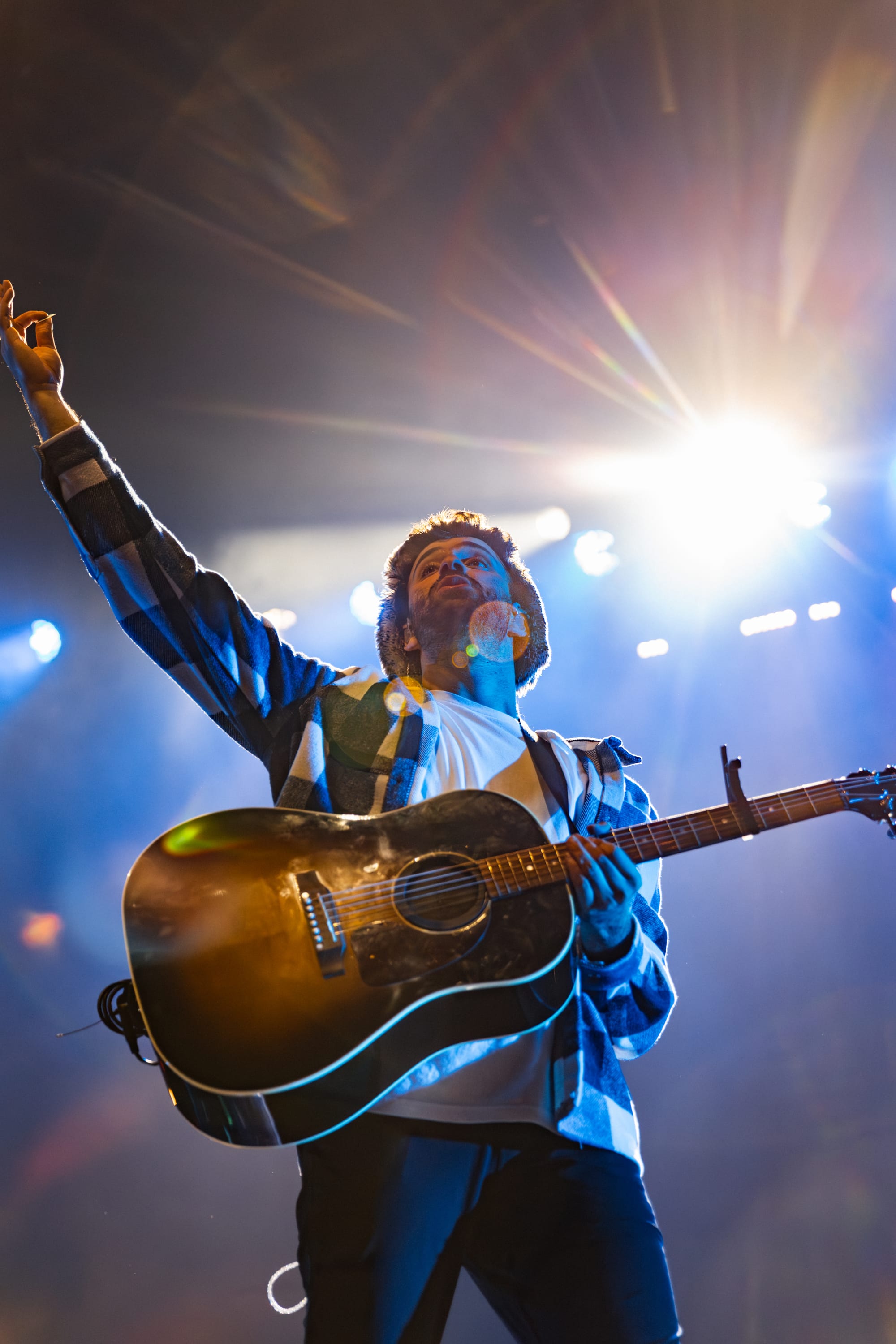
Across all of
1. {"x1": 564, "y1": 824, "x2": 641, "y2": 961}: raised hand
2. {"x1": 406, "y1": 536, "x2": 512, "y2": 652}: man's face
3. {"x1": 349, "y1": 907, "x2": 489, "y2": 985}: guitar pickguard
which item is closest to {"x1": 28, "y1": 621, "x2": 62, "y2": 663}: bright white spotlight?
{"x1": 406, "y1": 536, "x2": 512, "y2": 652}: man's face

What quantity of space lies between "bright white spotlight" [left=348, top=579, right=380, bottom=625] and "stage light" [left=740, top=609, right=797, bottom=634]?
10.8 ft

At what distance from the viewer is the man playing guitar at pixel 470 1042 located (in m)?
1.49

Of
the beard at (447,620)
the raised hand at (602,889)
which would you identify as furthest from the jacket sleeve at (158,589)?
the raised hand at (602,889)

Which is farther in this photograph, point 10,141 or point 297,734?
point 10,141

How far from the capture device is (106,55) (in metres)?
3.47

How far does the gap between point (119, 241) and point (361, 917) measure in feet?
14.9

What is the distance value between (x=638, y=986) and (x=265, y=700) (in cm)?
139

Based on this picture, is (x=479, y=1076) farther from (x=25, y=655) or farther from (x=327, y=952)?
(x=25, y=655)

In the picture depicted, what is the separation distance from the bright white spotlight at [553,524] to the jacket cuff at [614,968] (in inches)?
187

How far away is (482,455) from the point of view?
568 cm

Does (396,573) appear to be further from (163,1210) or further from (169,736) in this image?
(163,1210)

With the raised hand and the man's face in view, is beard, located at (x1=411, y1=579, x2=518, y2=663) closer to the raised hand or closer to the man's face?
the man's face

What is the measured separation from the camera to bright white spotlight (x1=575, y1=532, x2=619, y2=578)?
6.22 m

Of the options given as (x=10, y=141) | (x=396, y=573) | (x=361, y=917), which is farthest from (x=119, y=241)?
(x=361, y=917)
